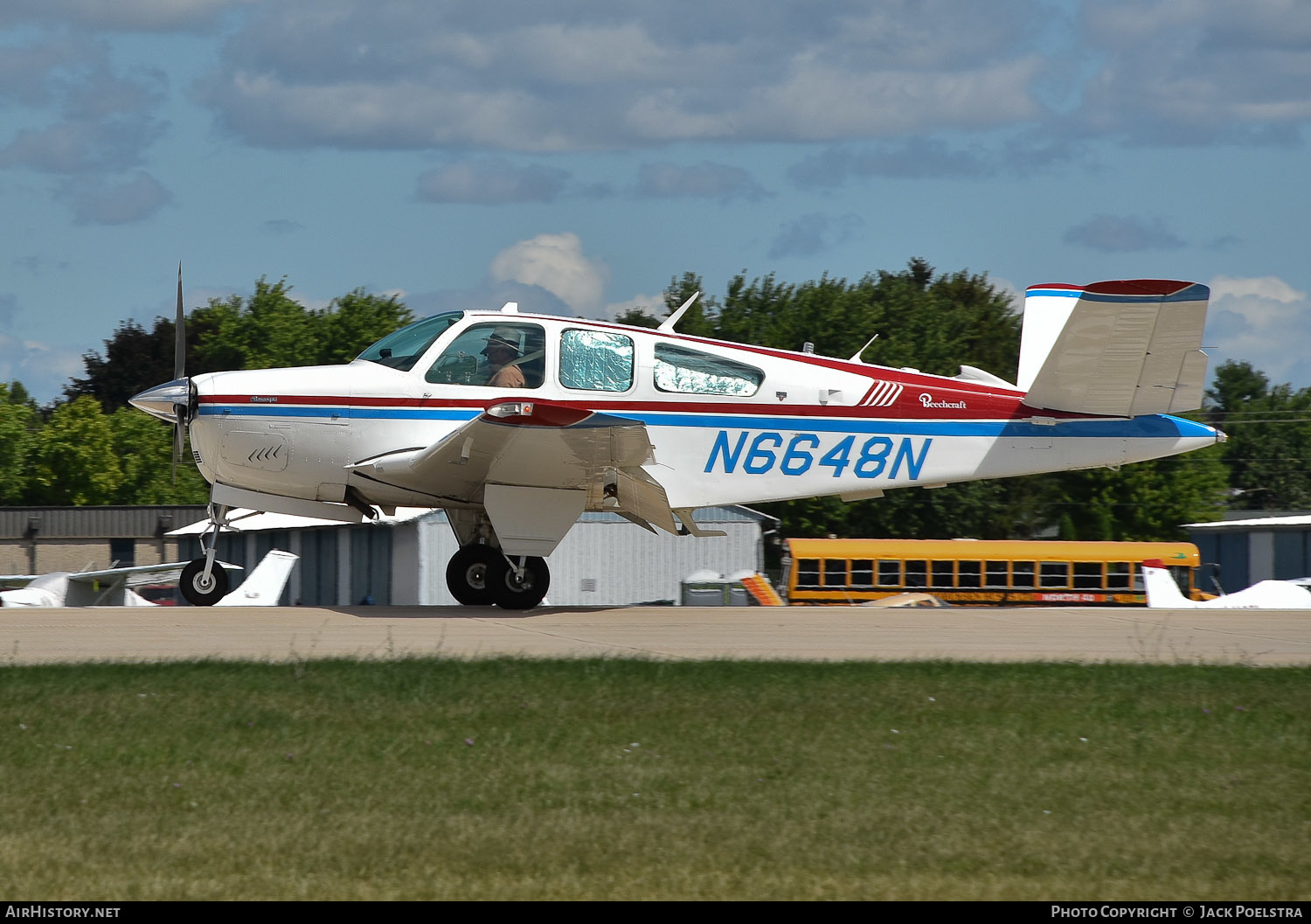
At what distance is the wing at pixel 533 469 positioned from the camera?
1054 centimetres

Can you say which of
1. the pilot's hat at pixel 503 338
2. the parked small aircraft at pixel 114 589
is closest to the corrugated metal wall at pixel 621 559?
the parked small aircraft at pixel 114 589

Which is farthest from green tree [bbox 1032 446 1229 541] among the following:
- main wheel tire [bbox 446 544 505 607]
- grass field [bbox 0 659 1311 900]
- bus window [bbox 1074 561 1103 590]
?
grass field [bbox 0 659 1311 900]

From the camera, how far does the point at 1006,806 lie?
569cm

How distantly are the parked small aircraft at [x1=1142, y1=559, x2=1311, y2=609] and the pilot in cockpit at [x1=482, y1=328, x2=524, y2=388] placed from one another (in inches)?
288

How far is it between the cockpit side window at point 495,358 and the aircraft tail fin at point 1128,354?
15.5 ft

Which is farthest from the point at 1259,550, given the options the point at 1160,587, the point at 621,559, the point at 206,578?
the point at 206,578

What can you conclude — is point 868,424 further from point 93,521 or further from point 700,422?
point 93,521

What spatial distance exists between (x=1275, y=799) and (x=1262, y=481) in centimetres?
6764

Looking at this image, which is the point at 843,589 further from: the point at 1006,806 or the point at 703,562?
the point at 1006,806

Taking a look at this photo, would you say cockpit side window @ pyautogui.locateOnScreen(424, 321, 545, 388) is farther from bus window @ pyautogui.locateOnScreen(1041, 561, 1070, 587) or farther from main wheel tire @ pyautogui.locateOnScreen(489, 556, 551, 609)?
bus window @ pyautogui.locateOnScreen(1041, 561, 1070, 587)

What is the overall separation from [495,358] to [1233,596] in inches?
410

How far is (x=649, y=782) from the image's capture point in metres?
6.05

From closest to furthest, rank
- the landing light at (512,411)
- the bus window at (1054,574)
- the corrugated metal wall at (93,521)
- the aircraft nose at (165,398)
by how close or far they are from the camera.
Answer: the landing light at (512,411) < the aircraft nose at (165,398) < the bus window at (1054,574) < the corrugated metal wall at (93,521)

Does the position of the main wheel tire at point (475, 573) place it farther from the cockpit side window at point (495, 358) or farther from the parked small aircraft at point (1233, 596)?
the parked small aircraft at point (1233, 596)
